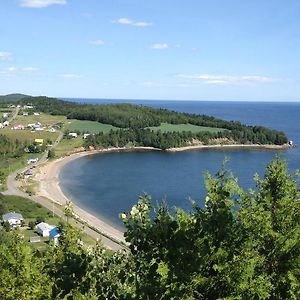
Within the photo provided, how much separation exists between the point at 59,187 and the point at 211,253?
68.0 metres

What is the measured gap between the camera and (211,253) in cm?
606

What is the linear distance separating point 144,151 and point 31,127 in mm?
37024

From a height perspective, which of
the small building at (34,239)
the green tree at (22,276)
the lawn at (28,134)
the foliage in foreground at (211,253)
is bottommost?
the small building at (34,239)

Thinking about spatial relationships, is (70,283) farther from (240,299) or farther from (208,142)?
(208,142)

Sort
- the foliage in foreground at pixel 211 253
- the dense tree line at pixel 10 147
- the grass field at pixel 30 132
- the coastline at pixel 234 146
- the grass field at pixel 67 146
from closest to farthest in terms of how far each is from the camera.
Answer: the foliage in foreground at pixel 211 253 → the dense tree line at pixel 10 147 → the grass field at pixel 67 146 → the grass field at pixel 30 132 → the coastline at pixel 234 146

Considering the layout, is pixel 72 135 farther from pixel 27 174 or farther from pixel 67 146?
pixel 27 174

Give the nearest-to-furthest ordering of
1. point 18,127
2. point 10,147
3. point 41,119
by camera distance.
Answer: point 10,147, point 18,127, point 41,119

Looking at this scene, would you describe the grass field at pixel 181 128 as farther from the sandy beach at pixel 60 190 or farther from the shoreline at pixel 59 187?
the sandy beach at pixel 60 190

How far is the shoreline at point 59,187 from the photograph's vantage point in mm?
48856

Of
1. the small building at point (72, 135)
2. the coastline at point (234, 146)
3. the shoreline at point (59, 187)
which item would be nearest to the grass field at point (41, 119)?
the small building at point (72, 135)

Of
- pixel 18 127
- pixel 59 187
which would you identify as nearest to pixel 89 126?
pixel 18 127

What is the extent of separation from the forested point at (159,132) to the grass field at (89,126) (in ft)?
9.35

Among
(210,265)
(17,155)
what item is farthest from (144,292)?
(17,155)

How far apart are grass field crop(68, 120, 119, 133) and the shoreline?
50.5ft
